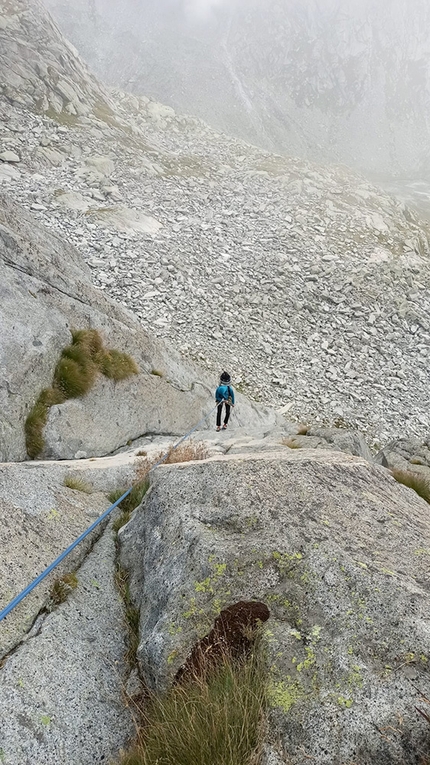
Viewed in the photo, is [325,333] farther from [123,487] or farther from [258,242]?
[123,487]

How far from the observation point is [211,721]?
114 inches

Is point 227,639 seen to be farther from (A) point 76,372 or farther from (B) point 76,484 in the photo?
(A) point 76,372

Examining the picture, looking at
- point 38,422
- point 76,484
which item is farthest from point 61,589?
point 38,422

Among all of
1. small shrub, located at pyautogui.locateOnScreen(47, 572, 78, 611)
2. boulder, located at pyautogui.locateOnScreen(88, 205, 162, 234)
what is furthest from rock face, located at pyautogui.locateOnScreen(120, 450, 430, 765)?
boulder, located at pyautogui.locateOnScreen(88, 205, 162, 234)

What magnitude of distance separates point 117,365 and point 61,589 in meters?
8.55

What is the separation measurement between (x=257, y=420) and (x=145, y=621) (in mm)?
14774

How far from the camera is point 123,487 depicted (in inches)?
292

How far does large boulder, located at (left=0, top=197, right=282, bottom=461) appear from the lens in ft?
32.7

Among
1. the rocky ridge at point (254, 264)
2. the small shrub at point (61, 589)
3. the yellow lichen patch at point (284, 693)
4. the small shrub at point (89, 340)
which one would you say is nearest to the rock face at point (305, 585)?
the yellow lichen patch at point (284, 693)

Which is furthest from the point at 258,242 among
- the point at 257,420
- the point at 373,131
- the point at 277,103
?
the point at 373,131

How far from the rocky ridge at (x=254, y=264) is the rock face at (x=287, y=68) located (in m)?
79.5

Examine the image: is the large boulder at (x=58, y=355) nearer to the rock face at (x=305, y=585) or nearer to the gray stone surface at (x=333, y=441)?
the gray stone surface at (x=333, y=441)

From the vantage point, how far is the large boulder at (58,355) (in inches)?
392

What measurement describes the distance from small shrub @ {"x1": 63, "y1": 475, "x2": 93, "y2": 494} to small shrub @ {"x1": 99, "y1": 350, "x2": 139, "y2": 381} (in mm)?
5462
